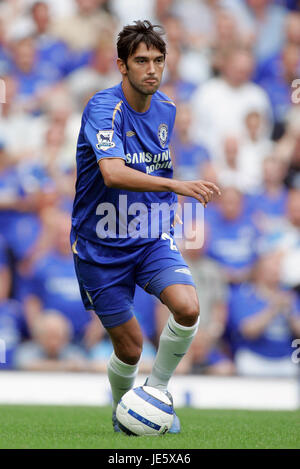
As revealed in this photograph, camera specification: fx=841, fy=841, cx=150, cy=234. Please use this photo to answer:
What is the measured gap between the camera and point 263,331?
10.2 metres

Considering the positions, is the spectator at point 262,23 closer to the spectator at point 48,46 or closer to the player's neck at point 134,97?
the spectator at point 48,46

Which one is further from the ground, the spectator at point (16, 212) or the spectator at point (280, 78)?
the spectator at point (280, 78)

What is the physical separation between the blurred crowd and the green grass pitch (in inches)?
99.3

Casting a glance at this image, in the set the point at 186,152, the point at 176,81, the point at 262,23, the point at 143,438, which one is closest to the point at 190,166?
the point at 186,152

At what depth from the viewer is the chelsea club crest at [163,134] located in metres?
5.66

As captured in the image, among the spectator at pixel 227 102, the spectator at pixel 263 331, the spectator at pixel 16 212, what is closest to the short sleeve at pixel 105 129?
the spectator at pixel 263 331

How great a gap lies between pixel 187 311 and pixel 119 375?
1.00 metres

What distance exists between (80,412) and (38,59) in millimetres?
5687

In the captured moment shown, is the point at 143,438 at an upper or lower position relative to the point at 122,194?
lower

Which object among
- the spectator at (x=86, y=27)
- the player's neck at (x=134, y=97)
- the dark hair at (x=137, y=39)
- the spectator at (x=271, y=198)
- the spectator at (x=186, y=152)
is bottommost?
the spectator at (x=271, y=198)

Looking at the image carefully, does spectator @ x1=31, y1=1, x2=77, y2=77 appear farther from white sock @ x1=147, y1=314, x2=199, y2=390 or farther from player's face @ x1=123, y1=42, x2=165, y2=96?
white sock @ x1=147, y1=314, x2=199, y2=390

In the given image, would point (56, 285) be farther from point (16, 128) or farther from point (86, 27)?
point (86, 27)

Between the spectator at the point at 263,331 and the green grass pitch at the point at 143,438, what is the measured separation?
97.4 inches

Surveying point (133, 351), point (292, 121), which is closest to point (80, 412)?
point (133, 351)
